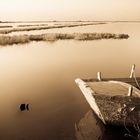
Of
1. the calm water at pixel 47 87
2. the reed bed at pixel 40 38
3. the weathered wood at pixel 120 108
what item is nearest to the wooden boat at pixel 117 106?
Answer: the weathered wood at pixel 120 108

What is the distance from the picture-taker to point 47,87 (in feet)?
38.0

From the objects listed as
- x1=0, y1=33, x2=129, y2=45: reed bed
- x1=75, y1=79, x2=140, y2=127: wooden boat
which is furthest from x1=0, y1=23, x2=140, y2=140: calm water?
x1=0, y1=33, x2=129, y2=45: reed bed

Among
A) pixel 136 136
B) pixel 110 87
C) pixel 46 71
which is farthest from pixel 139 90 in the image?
pixel 46 71

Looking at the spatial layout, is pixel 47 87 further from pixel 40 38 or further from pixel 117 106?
pixel 40 38

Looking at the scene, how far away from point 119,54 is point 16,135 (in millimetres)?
15203

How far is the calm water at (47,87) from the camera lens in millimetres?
7660

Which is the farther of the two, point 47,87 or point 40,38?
point 40,38

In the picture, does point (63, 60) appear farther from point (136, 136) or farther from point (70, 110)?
point (136, 136)

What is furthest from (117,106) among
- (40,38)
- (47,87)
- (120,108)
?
(40,38)

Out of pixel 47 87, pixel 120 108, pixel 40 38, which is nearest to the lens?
pixel 120 108

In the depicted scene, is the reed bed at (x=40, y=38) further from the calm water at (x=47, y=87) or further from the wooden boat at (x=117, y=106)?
the wooden boat at (x=117, y=106)

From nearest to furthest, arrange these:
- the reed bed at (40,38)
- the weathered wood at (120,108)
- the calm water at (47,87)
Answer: the weathered wood at (120,108) → the calm water at (47,87) → the reed bed at (40,38)

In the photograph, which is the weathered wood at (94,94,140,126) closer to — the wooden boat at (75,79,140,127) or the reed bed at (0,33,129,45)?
the wooden boat at (75,79,140,127)

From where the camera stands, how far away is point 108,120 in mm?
7297
